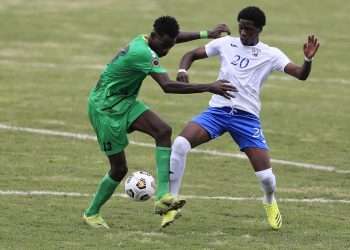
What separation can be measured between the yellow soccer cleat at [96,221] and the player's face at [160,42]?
6.30ft

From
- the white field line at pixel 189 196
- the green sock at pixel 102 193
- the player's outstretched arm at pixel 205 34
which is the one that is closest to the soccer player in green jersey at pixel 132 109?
the green sock at pixel 102 193

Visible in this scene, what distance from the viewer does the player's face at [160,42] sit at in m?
12.0

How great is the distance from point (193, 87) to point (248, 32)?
1.41 meters

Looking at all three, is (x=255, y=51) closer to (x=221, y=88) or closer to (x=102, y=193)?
(x=221, y=88)

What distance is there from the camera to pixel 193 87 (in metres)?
11.8

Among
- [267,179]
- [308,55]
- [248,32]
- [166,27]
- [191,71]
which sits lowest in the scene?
[191,71]

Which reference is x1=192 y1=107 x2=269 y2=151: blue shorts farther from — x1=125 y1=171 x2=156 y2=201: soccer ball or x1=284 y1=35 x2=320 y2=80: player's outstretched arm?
x1=125 y1=171 x2=156 y2=201: soccer ball

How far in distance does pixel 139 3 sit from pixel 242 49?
2671cm

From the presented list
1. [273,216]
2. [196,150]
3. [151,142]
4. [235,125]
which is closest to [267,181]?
[273,216]

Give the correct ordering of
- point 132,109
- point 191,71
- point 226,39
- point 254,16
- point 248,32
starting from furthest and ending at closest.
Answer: point 191,71 < point 226,39 < point 248,32 < point 254,16 < point 132,109

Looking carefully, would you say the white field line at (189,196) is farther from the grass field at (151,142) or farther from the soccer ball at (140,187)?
the soccer ball at (140,187)

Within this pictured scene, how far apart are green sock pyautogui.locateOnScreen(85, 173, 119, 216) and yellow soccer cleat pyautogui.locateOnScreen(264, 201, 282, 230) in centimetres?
171

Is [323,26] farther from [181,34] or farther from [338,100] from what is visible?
[181,34]

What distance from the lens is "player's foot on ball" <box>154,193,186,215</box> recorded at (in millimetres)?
11844
